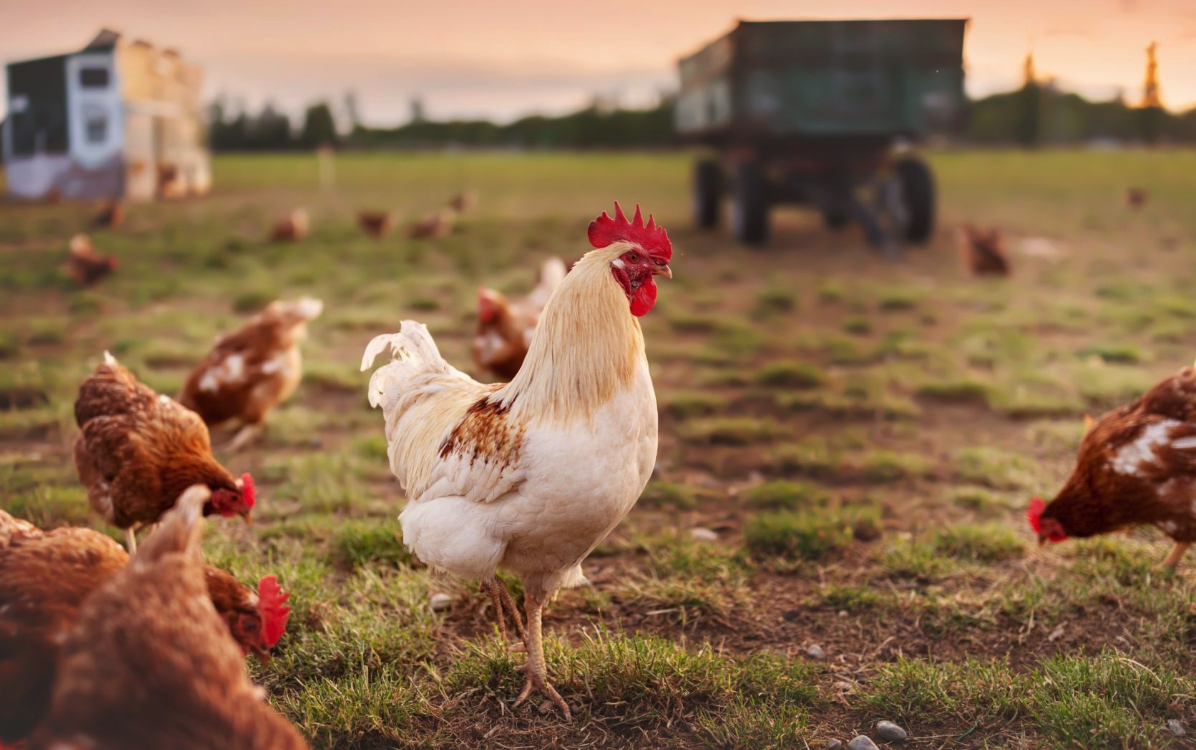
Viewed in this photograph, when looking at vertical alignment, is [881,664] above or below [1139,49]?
below

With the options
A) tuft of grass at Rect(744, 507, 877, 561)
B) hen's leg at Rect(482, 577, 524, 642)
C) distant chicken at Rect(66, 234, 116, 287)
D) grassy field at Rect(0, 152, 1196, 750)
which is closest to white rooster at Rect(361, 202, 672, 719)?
hen's leg at Rect(482, 577, 524, 642)

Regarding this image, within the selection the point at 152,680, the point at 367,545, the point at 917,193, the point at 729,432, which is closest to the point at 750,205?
the point at 917,193

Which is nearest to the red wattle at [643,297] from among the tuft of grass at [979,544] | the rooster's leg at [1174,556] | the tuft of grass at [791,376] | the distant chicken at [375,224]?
the tuft of grass at [979,544]

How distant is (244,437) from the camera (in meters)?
4.82

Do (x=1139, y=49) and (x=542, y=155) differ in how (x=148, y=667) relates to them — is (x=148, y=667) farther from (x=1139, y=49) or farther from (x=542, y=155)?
(x=542, y=155)

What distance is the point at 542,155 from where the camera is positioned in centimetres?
1580

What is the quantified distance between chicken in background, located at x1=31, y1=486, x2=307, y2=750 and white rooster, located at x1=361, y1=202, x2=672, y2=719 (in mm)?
937

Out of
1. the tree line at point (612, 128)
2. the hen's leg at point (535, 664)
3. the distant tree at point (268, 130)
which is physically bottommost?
the hen's leg at point (535, 664)

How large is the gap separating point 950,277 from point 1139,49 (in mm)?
6683

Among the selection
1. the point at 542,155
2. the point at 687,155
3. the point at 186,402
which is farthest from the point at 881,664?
the point at 687,155

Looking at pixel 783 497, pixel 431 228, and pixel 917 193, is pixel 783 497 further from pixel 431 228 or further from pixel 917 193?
pixel 431 228

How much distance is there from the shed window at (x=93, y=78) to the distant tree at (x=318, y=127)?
505 centimetres

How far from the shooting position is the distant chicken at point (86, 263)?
7.59 meters

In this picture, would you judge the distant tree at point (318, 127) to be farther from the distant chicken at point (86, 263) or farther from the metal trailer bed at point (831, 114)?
the metal trailer bed at point (831, 114)
